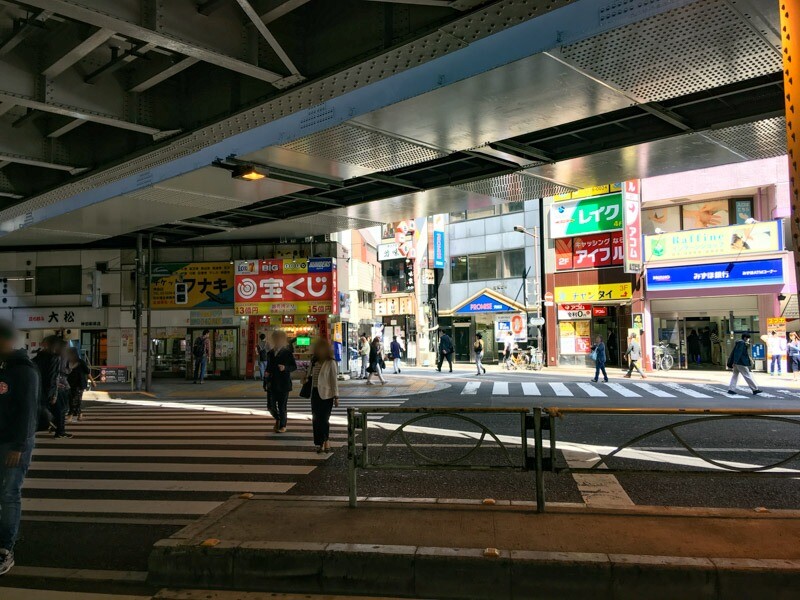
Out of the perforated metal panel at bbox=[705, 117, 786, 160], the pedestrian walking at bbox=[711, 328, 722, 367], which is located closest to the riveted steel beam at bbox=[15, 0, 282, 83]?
the perforated metal panel at bbox=[705, 117, 786, 160]

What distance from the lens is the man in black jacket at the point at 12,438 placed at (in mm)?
4539

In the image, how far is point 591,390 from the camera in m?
18.5

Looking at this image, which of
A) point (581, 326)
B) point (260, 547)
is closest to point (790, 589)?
point (260, 547)

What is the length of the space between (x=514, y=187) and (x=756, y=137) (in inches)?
219

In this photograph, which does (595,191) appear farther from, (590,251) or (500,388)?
(500,388)

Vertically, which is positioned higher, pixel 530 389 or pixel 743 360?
pixel 743 360

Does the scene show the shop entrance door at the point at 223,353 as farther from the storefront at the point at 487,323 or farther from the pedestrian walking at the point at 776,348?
the pedestrian walking at the point at 776,348

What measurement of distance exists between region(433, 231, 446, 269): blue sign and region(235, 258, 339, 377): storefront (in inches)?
679

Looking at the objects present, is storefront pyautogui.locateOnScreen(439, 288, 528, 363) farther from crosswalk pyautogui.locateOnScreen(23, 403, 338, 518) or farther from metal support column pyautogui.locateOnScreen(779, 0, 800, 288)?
metal support column pyautogui.locateOnScreen(779, 0, 800, 288)

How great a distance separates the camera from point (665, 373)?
25062mm

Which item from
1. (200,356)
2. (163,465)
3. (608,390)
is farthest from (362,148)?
(200,356)

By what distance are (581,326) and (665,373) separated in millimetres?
7683

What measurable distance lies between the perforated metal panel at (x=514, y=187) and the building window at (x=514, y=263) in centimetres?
2099

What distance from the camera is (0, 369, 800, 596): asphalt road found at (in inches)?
211
